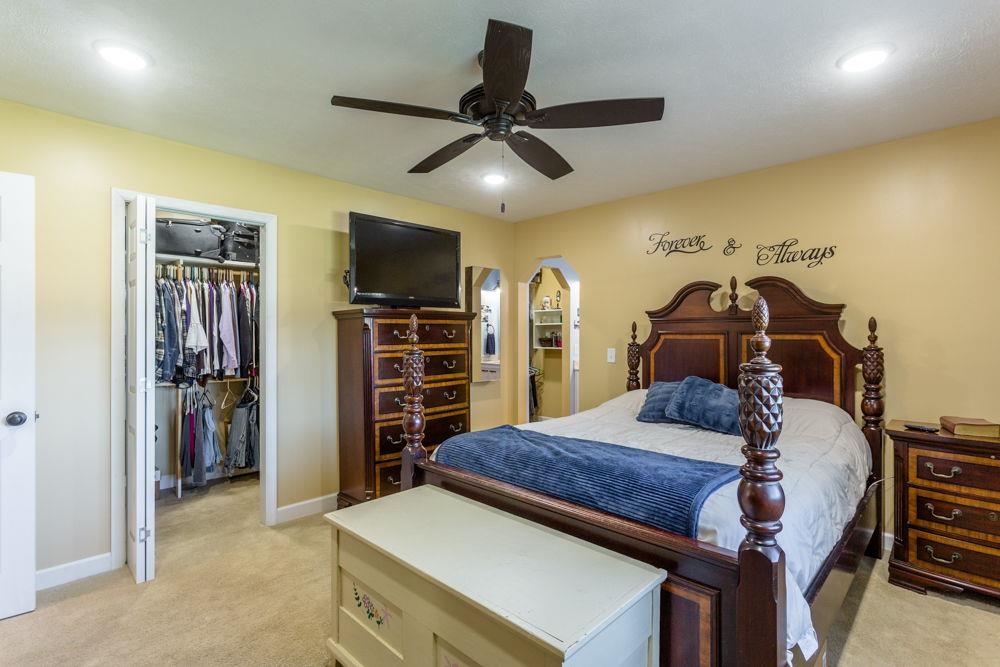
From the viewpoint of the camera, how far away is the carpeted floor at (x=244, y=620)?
79.6 inches

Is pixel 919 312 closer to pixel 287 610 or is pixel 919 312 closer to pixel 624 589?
pixel 624 589

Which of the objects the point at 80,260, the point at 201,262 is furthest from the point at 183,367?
the point at 80,260

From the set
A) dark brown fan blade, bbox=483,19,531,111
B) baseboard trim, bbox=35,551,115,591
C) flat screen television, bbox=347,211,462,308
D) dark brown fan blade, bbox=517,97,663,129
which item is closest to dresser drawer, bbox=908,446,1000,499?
dark brown fan blade, bbox=517,97,663,129

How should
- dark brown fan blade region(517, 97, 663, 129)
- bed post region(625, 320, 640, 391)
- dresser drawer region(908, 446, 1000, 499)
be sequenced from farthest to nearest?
bed post region(625, 320, 640, 391) → dresser drawer region(908, 446, 1000, 499) → dark brown fan blade region(517, 97, 663, 129)

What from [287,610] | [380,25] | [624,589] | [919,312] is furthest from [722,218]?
[287,610]

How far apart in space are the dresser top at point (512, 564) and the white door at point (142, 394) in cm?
144

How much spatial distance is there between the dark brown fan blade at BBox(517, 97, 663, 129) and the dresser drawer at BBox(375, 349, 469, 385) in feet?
5.94

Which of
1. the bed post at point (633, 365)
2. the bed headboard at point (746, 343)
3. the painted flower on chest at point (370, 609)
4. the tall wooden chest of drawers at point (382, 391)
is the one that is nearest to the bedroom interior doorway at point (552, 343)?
the bed post at point (633, 365)

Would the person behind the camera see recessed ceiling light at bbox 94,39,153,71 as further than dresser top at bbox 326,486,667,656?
Yes

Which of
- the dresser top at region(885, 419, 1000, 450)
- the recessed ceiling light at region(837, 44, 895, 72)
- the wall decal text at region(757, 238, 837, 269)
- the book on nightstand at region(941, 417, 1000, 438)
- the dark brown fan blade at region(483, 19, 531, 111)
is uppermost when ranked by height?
the recessed ceiling light at region(837, 44, 895, 72)

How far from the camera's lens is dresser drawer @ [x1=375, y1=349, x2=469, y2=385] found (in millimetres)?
3414

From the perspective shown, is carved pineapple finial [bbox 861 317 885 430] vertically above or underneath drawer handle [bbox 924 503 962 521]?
above

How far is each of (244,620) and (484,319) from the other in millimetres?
3224

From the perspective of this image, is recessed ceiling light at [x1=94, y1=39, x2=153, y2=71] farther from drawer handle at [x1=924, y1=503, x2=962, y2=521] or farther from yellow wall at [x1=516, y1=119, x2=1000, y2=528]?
drawer handle at [x1=924, y1=503, x2=962, y2=521]
